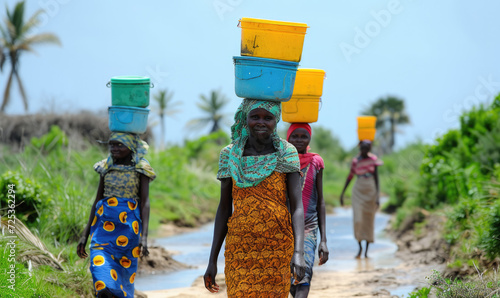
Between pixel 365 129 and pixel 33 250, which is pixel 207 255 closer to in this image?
pixel 365 129

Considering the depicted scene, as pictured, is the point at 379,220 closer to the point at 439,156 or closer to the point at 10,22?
the point at 439,156

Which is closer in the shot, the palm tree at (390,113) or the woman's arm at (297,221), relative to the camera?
the woman's arm at (297,221)

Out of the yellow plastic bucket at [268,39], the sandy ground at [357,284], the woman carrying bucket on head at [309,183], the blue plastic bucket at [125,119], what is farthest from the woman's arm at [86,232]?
the yellow plastic bucket at [268,39]

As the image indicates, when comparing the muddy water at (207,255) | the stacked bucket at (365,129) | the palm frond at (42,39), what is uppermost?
the palm frond at (42,39)

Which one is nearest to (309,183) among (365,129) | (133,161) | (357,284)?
(133,161)

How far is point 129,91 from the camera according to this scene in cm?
670

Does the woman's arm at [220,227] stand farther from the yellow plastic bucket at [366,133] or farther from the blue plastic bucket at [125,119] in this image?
the yellow plastic bucket at [366,133]

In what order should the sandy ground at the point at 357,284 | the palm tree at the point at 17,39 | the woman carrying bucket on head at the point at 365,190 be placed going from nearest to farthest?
the sandy ground at the point at 357,284 < the woman carrying bucket on head at the point at 365,190 < the palm tree at the point at 17,39

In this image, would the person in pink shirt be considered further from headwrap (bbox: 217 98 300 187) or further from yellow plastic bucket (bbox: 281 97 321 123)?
headwrap (bbox: 217 98 300 187)

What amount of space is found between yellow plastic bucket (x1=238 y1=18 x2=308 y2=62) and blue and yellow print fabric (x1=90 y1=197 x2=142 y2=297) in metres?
2.58

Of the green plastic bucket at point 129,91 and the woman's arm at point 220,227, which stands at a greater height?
the green plastic bucket at point 129,91

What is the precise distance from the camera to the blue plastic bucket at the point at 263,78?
4.28 metres

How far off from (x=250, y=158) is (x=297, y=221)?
536 millimetres

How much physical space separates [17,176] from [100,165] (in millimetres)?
2558
